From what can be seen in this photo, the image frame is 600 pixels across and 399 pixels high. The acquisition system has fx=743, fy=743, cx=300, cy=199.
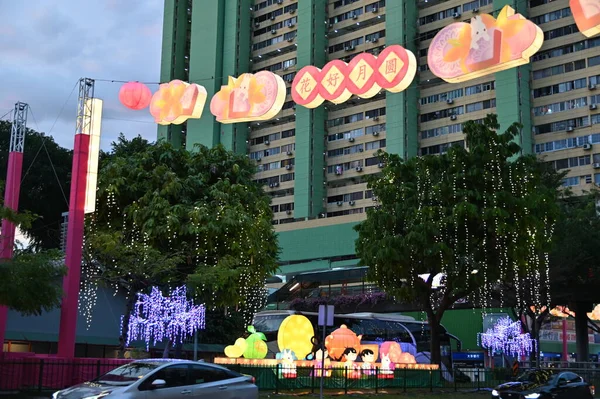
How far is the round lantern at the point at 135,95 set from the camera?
35094 mm

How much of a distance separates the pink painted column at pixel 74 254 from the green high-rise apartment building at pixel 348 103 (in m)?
51.3

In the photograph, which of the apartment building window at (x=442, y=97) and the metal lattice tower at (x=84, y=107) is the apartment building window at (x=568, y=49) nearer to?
the apartment building window at (x=442, y=97)

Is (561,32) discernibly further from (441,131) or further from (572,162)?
(441,131)

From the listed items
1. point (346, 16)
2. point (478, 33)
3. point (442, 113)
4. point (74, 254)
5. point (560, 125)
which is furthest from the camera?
point (346, 16)

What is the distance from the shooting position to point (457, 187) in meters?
30.4

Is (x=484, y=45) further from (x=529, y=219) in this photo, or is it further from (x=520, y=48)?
(x=529, y=219)

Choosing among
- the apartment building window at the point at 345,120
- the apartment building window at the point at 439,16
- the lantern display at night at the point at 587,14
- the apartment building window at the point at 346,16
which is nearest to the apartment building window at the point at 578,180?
the apartment building window at the point at 439,16

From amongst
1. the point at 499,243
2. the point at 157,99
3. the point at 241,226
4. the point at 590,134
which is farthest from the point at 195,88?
the point at 590,134

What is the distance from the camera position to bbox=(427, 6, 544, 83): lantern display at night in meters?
29.4

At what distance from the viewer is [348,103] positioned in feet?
295

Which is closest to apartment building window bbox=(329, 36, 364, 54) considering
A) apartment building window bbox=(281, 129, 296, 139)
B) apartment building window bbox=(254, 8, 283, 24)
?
apartment building window bbox=(254, 8, 283, 24)

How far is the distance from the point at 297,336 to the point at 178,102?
12961mm

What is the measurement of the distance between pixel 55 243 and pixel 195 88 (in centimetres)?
1693

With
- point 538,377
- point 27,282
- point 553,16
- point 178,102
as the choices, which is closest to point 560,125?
point 553,16
